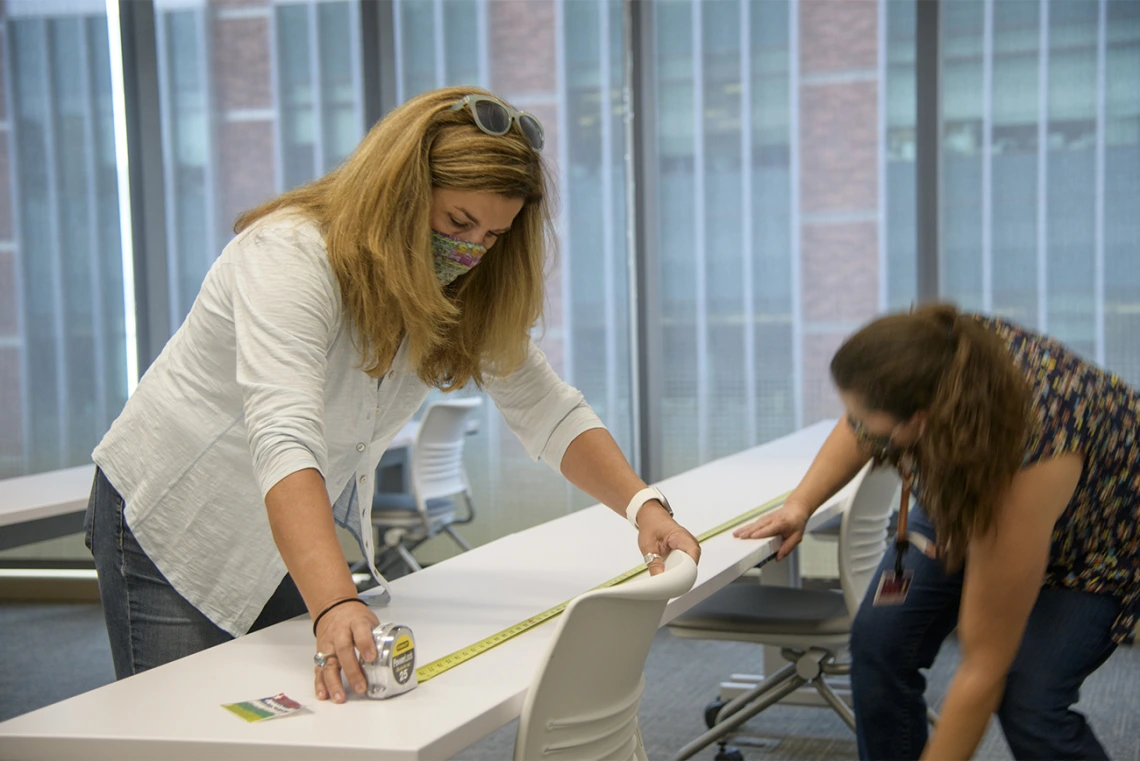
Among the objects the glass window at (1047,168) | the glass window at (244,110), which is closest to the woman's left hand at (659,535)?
the glass window at (1047,168)

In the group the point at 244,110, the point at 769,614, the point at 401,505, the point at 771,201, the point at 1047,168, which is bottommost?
the point at 401,505

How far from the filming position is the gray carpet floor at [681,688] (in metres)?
3.12

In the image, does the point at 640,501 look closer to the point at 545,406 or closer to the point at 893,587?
the point at 545,406

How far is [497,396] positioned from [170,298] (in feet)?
11.8

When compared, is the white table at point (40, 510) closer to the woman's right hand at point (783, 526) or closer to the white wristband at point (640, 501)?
the woman's right hand at point (783, 526)

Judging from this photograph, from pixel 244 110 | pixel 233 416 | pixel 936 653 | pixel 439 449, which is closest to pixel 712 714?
pixel 936 653

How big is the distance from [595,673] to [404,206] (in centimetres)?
65

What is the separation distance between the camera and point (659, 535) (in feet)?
5.56

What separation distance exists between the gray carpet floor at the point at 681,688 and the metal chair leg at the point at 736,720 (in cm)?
25

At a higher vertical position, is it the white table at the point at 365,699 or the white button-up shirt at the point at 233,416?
the white button-up shirt at the point at 233,416

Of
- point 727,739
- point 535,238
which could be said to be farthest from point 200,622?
point 727,739

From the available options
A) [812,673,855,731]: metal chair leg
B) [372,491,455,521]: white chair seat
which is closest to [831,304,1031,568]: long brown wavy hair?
[812,673,855,731]: metal chair leg

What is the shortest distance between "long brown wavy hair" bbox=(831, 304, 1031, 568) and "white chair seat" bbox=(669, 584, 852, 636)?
109 centimetres

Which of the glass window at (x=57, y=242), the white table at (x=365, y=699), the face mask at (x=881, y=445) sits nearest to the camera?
the white table at (x=365, y=699)
